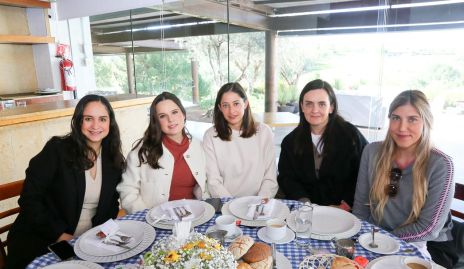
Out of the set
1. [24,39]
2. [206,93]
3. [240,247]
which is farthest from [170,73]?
[240,247]

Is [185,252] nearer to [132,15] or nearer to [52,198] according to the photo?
[52,198]

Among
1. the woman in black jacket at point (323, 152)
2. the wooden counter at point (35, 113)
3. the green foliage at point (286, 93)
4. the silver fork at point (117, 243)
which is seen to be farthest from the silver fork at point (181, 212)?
the green foliage at point (286, 93)

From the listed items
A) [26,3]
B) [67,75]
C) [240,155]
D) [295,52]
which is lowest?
[240,155]

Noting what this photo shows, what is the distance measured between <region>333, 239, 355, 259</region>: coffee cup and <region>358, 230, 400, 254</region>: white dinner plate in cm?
7

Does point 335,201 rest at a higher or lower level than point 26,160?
lower

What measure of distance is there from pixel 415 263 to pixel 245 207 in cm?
78

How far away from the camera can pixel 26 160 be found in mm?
2682

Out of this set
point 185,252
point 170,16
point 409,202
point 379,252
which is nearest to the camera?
point 185,252

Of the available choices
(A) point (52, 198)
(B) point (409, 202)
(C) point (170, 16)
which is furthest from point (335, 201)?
(C) point (170, 16)

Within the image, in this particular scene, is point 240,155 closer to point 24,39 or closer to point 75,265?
point 75,265

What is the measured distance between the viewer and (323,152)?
2.20 m

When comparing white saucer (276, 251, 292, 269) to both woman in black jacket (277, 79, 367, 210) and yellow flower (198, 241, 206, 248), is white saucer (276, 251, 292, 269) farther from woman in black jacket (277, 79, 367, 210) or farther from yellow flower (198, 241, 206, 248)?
woman in black jacket (277, 79, 367, 210)

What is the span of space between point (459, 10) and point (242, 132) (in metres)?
3.16

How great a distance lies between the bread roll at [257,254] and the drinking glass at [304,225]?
206mm
